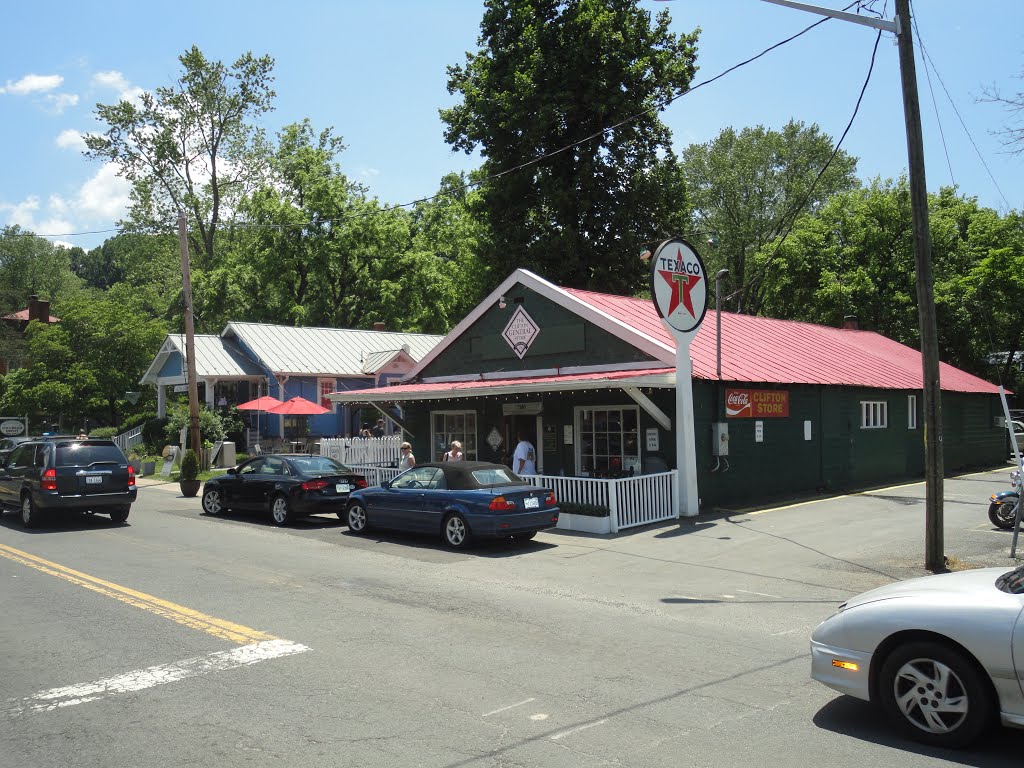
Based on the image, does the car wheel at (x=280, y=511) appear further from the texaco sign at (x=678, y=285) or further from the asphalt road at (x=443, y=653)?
the texaco sign at (x=678, y=285)

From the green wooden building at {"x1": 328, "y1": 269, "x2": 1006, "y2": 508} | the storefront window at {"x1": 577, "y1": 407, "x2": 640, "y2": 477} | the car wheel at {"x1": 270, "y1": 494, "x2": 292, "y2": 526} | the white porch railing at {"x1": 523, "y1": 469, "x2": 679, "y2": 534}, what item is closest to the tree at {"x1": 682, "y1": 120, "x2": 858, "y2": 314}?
the green wooden building at {"x1": 328, "y1": 269, "x2": 1006, "y2": 508}

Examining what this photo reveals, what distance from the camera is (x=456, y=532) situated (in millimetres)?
13109

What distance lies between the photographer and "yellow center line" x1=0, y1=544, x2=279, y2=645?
774cm

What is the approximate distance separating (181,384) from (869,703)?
109 ft

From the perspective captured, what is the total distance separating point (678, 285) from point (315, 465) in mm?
8203

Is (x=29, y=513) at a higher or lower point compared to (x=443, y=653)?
higher

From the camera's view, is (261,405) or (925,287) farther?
(261,405)

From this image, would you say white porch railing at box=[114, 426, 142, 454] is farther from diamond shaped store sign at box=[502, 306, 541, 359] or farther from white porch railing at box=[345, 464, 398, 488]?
diamond shaped store sign at box=[502, 306, 541, 359]

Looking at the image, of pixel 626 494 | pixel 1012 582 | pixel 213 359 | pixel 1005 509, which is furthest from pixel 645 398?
pixel 213 359

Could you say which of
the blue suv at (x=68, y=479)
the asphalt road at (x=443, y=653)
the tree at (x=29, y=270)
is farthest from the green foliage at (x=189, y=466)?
the tree at (x=29, y=270)

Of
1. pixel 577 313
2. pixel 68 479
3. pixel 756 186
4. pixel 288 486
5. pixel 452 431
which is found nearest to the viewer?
pixel 68 479

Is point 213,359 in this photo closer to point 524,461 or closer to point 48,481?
point 48,481

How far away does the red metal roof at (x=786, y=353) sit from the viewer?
18.7 metres

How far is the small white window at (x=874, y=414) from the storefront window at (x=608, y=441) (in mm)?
8193
